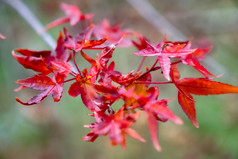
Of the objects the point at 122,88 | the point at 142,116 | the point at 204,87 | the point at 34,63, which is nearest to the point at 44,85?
the point at 34,63

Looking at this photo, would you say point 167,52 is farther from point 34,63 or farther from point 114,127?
point 34,63

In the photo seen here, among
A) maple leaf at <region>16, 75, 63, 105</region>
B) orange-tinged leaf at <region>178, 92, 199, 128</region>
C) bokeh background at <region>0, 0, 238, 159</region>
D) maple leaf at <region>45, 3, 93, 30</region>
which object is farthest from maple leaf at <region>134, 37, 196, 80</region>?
bokeh background at <region>0, 0, 238, 159</region>

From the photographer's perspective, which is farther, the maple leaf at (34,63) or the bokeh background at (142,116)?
the bokeh background at (142,116)

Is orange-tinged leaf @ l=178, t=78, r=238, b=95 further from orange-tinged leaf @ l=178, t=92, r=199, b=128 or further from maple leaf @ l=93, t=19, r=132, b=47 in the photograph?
maple leaf @ l=93, t=19, r=132, b=47

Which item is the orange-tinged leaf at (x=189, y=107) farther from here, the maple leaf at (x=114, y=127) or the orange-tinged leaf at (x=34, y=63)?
the orange-tinged leaf at (x=34, y=63)

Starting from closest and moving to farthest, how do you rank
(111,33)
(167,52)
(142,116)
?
1. (167,52)
2. (111,33)
3. (142,116)

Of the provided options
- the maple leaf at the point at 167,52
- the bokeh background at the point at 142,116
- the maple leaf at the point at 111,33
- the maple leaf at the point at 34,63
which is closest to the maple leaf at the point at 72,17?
the maple leaf at the point at 111,33
